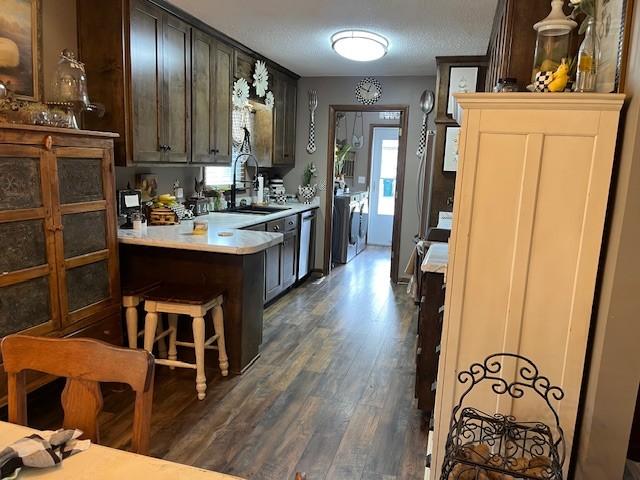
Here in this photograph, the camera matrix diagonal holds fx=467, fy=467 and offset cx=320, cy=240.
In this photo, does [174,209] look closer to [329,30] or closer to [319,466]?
[329,30]

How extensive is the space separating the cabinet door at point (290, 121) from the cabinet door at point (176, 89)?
1.96 meters

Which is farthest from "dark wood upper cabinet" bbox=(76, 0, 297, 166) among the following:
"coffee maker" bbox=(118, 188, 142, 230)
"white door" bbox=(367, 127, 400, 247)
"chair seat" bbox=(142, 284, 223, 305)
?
A: "white door" bbox=(367, 127, 400, 247)

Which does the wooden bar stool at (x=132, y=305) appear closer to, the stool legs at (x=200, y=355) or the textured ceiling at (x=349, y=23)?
the stool legs at (x=200, y=355)

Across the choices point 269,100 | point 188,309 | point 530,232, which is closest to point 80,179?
point 188,309

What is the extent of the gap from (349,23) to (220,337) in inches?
93.5

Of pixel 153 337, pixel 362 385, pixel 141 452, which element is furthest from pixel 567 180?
pixel 153 337

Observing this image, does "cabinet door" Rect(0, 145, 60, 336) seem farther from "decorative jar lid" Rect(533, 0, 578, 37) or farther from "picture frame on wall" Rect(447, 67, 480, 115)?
"picture frame on wall" Rect(447, 67, 480, 115)

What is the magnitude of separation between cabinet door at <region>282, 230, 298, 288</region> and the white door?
3.14 metres

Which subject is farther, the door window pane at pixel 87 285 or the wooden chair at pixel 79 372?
the door window pane at pixel 87 285

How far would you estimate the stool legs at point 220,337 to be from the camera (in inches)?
114

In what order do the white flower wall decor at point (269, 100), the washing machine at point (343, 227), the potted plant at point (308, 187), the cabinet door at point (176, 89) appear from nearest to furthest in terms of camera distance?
the cabinet door at point (176, 89) → the white flower wall decor at point (269, 100) → the potted plant at point (308, 187) → the washing machine at point (343, 227)

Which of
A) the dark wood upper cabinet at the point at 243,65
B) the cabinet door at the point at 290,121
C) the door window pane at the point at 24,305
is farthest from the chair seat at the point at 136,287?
the cabinet door at the point at 290,121

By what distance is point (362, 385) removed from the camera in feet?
9.66

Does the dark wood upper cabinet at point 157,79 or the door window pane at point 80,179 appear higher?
the dark wood upper cabinet at point 157,79
